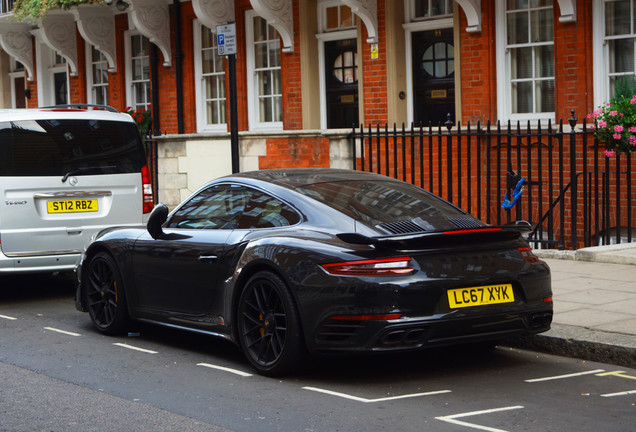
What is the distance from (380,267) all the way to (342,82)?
41.1 feet

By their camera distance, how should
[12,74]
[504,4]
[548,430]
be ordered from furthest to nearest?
[12,74] < [504,4] < [548,430]

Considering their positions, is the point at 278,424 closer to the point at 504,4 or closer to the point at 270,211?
the point at 270,211

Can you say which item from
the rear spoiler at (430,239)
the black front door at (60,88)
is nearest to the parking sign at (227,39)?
the rear spoiler at (430,239)

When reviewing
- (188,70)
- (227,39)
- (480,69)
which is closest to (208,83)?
(188,70)

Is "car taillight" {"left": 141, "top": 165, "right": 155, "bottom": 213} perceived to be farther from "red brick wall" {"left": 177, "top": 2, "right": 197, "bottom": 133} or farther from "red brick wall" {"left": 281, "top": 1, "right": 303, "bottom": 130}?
"red brick wall" {"left": 177, "top": 2, "right": 197, "bottom": 133}

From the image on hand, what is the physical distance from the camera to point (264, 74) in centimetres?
1984

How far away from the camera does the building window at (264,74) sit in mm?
19609

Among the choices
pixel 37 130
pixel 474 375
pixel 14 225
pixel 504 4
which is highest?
pixel 504 4

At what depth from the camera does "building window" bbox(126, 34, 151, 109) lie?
22.8 m

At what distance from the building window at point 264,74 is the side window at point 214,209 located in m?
11.7

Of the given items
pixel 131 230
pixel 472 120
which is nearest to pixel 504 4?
pixel 472 120

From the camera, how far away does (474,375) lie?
6.81 meters

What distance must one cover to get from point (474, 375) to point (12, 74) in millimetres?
24171

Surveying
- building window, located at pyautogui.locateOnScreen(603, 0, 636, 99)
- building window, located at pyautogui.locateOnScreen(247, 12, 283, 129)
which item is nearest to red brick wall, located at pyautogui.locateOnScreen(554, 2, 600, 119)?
building window, located at pyautogui.locateOnScreen(603, 0, 636, 99)
